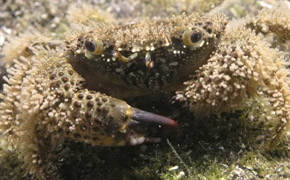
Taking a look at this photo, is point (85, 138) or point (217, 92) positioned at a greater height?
point (217, 92)

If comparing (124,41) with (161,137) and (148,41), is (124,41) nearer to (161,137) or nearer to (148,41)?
(148,41)

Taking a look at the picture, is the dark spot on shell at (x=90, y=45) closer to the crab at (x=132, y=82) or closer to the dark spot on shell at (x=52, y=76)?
the crab at (x=132, y=82)

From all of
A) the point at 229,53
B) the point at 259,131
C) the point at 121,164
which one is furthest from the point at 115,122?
the point at 259,131

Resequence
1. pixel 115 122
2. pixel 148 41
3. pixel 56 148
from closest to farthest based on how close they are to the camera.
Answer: pixel 115 122, pixel 148 41, pixel 56 148

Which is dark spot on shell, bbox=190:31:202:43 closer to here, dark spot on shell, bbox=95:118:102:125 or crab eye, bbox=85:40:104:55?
crab eye, bbox=85:40:104:55

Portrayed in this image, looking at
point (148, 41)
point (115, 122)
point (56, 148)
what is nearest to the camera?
point (115, 122)

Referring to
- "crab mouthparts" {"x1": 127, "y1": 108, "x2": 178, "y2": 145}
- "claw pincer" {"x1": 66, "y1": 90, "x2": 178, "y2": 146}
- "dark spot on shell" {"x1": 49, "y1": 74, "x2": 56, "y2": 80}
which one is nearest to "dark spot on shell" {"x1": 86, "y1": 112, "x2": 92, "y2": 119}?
"claw pincer" {"x1": 66, "y1": 90, "x2": 178, "y2": 146}

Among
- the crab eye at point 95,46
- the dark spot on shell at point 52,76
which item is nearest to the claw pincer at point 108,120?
the dark spot on shell at point 52,76
